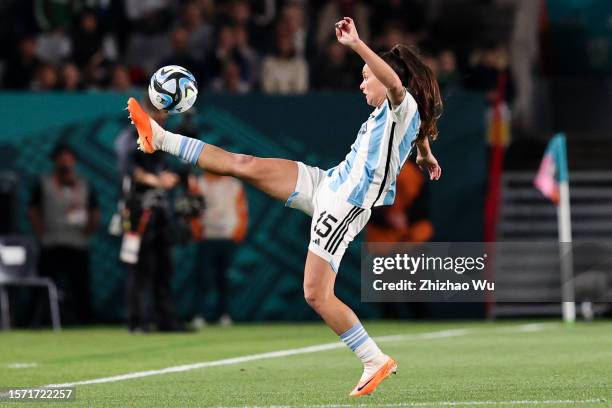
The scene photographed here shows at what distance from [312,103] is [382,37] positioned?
3.69 meters

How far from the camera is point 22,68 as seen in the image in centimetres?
1945

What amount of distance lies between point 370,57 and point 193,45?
12.5m

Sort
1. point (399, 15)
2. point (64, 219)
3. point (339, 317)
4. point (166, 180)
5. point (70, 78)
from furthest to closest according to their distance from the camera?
point (399, 15), point (70, 78), point (64, 219), point (166, 180), point (339, 317)

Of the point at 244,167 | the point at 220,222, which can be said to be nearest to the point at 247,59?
the point at 220,222

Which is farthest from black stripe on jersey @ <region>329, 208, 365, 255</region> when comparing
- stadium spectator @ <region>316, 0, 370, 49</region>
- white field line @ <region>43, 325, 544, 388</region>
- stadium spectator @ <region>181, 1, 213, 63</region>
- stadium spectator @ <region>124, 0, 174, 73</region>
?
stadium spectator @ <region>316, 0, 370, 49</region>

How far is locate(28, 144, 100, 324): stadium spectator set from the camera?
1778 centimetres

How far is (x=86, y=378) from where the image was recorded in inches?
412

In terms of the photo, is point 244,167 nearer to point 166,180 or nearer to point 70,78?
point 166,180

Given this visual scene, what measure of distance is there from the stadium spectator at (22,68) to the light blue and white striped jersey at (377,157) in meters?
11.2

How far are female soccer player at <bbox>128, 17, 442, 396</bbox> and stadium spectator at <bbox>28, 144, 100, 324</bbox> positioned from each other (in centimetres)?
879

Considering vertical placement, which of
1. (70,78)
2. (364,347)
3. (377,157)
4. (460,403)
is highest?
(70,78)

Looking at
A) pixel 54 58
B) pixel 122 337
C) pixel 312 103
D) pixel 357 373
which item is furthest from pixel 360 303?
pixel 357 373

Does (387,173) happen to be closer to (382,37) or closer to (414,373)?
(414,373)

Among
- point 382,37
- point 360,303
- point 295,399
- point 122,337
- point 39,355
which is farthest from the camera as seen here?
point 382,37
